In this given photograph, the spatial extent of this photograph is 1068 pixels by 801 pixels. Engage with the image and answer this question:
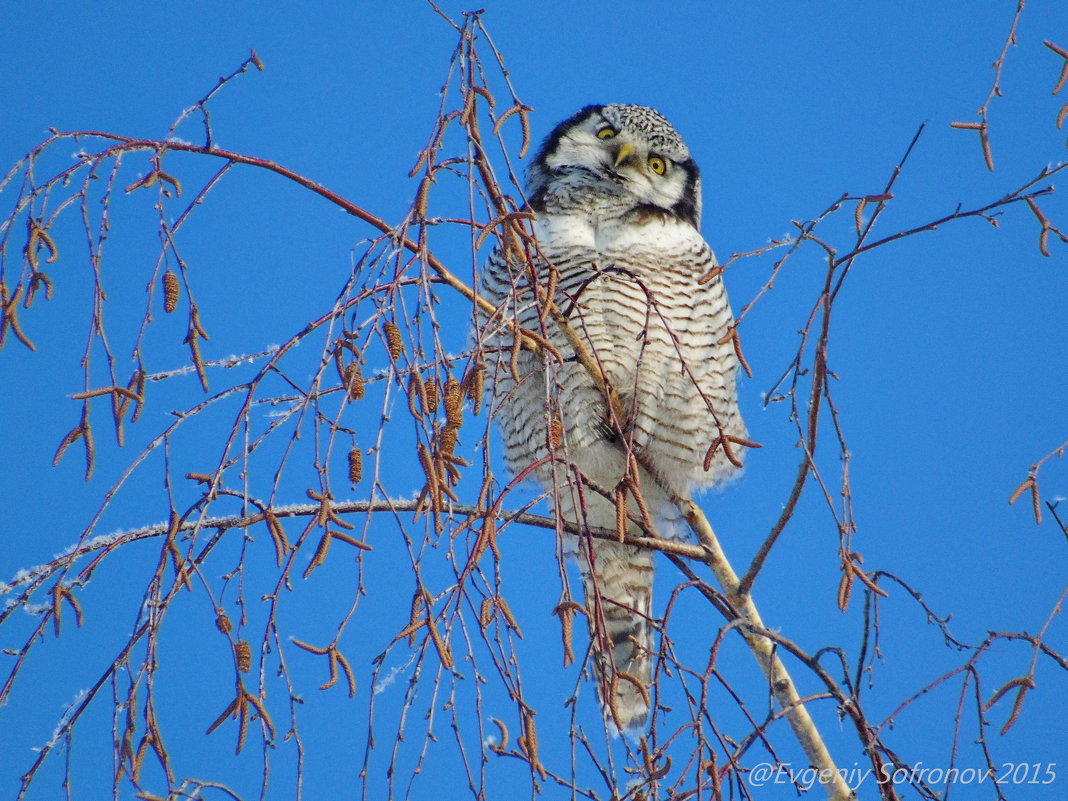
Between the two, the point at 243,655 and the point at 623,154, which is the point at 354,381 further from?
the point at 623,154

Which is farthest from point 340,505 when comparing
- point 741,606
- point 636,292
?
point 636,292

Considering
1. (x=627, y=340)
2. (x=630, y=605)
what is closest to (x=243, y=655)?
(x=627, y=340)

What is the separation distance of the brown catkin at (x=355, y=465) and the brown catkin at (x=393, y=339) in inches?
5.9

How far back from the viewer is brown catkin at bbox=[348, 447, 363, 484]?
4.86 feet

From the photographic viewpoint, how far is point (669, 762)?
158 cm

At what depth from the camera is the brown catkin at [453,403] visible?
4.67 ft

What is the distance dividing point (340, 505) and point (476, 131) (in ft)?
2.63

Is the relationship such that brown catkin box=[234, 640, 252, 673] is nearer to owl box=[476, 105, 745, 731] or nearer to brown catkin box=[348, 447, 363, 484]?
brown catkin box=[348, 447, 363, 484]

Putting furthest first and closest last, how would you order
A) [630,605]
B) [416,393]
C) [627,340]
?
1. [630,605]
2. [627,340]
3. [416,393]

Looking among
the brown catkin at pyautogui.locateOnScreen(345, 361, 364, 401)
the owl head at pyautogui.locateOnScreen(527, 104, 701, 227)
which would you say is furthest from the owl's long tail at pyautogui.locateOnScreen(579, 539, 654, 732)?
the brown catkin at pyautogui.locateOnScreen(345, 361, 364, 401)

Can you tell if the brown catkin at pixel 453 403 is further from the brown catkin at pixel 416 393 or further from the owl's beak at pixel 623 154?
the owl's beak at pixel 623 154

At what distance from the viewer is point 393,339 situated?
155cm

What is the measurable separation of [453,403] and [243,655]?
0.44 m

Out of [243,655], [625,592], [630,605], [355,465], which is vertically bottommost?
[243,655]
